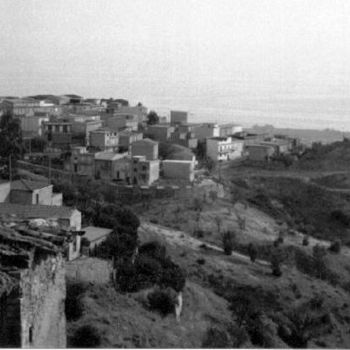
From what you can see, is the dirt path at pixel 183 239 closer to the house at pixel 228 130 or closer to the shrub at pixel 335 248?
the shrub at pixel 335 248

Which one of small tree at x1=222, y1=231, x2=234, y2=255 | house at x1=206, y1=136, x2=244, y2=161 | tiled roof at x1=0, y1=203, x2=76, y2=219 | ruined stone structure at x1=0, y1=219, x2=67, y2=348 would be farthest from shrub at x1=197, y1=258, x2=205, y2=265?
house at x1=206, y1=136, x2=244, y2=161

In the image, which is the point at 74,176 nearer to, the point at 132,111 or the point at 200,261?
the point at 200,261

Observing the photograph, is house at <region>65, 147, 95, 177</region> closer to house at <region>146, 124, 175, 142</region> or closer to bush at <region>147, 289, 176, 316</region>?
house at <region>146, 124, 175, 142</region>

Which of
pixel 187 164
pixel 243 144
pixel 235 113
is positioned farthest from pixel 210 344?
pixel 235 113

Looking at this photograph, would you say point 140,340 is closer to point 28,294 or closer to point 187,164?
point 28,294

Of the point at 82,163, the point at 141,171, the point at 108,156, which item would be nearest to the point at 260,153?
the point at 141,171

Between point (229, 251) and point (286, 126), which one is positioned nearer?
point (229, 251)
